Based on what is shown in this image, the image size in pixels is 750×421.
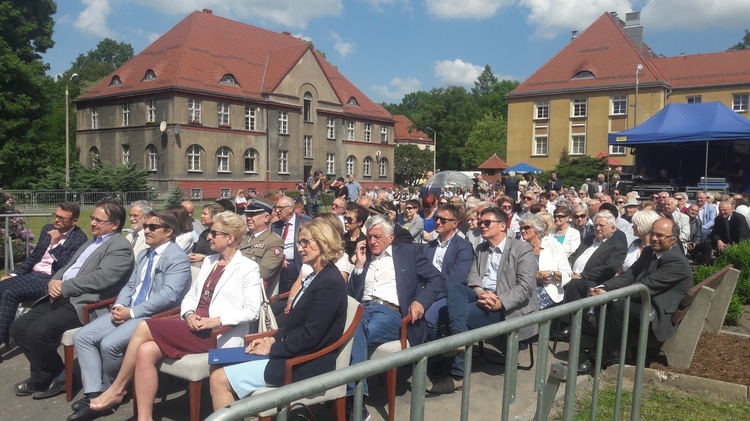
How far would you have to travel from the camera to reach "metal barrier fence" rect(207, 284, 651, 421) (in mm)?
1870

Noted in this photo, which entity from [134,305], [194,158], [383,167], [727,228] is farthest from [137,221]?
[383,167]

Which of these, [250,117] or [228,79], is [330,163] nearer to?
[250,117]

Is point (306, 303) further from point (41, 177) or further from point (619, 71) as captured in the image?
point (619, 71)

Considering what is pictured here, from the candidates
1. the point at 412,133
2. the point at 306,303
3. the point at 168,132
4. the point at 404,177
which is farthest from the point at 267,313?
the point at 412,133

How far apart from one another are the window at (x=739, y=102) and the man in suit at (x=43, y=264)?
55756mm

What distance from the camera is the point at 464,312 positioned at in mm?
5516

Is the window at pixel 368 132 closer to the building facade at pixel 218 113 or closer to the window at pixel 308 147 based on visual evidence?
the building facade at pixel 218 113

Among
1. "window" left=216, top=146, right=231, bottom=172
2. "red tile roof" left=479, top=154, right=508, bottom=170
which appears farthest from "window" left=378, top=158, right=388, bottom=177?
"window" left=216, top=146, right=231, bottom=172

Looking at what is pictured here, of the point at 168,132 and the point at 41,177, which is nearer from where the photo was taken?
the point at 41,177

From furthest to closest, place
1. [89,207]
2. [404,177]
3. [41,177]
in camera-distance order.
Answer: [404,177] → [41,177] → [89,207]

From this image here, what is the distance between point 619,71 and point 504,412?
52843 mm

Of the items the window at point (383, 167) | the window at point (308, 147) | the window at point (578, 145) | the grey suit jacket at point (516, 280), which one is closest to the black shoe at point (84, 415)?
the grey suit jacket at point (516, 280)

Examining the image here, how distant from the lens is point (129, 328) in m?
5.20

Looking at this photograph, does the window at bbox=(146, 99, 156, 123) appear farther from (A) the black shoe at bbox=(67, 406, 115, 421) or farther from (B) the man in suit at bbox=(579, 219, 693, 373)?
(B) the man in suit at bbox=(579, 219, 693, 373)
